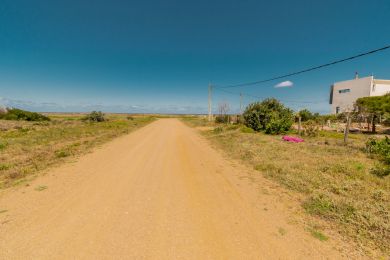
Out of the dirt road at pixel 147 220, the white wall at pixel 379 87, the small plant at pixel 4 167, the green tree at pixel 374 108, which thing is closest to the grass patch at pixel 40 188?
the dirt road at pixel 147 220

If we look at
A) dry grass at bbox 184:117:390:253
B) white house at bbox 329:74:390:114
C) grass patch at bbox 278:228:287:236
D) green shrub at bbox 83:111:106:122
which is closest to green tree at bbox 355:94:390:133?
white house at bbox 329:74:390:114

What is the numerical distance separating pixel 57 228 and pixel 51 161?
5928mm

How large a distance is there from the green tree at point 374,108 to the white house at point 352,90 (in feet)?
9.63

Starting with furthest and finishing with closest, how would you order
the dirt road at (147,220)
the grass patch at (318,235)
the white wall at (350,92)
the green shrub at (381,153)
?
1. the white wall at (350,92)
2. the green shrub at (381,153)
3. the grass patch at (318,235)
4. the dirt road at (147,220)

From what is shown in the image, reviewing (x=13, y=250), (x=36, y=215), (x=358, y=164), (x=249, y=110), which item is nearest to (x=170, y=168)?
(x=36, y=215)

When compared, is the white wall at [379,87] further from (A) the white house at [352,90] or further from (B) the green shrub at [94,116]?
(B) the green shrub at [94,116]

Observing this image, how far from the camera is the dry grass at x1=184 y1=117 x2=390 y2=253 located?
136 inches

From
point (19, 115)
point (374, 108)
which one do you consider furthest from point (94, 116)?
point (374, 108)

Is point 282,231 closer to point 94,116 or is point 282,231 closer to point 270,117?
point 270,117

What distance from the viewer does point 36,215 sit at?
3.75 metres

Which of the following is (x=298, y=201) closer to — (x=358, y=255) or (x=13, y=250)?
(x=358, y=255)

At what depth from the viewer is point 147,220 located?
363cm

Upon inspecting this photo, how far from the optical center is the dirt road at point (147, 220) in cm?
283

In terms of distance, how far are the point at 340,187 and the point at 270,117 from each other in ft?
45.8
